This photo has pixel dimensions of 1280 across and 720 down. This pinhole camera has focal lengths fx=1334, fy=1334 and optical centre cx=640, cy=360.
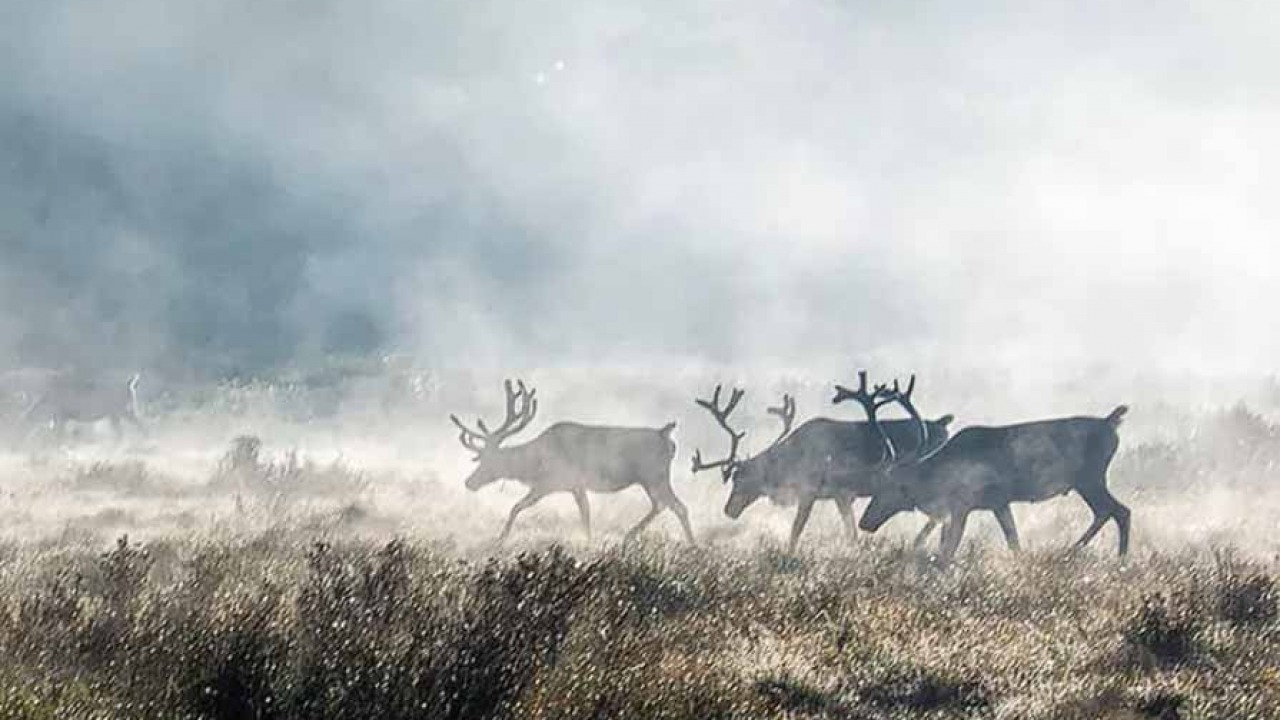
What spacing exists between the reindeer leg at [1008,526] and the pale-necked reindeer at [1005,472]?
0.02m

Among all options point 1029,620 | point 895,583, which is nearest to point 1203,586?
point 1029,620

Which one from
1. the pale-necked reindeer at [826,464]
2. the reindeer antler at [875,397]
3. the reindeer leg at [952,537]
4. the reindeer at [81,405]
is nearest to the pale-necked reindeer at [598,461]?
the pale-necked reindeer at [826,464]

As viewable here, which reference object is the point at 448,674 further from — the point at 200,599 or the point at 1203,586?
the point at 1203,586

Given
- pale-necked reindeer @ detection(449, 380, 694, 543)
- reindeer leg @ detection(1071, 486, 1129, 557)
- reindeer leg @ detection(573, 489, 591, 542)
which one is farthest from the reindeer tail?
reindeer leg @ detection(573, 489, 591, 542)

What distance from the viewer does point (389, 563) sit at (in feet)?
25.7

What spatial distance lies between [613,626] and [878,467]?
9.60 meters

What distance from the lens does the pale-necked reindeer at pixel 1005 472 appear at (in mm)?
15734

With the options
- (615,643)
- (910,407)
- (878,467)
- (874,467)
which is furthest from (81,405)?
(615,643)

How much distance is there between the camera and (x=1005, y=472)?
15867mm

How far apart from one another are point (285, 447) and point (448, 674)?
124 feet

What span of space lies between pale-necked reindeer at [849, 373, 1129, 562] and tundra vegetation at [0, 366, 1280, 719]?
599 mm

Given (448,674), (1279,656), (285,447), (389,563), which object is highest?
(285,447)

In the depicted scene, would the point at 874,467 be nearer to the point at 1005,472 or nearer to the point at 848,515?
the point at 848,515

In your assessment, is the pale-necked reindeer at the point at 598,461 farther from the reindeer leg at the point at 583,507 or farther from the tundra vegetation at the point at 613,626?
the tundra vegetation at the point at 613,626
